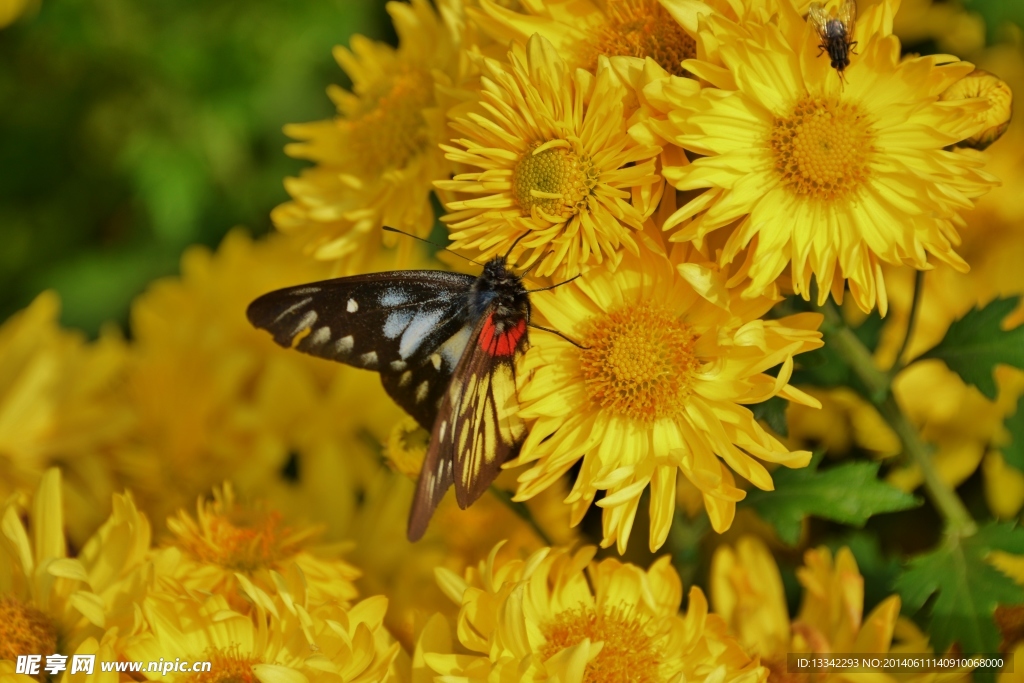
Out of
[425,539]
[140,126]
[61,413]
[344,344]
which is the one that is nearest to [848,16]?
[344,344]

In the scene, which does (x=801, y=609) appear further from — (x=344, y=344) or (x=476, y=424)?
(x=344, y=344)

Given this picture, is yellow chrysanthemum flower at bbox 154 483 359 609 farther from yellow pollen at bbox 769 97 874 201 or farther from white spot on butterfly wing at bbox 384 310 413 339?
yellow pollen at bbox 769 97 874 201

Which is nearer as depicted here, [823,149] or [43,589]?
[823,149]

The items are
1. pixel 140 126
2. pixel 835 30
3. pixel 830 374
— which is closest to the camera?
pixel 835 30

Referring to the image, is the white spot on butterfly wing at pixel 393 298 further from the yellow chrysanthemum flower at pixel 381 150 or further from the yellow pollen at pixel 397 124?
the yellow pollen at pixel 397 124

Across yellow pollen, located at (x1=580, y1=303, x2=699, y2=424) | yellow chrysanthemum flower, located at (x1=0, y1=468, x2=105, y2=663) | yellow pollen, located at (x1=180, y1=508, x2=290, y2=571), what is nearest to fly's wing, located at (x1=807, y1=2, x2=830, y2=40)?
yellow pollen, located at (x1=580, y1=303, x2=699, y2=424)

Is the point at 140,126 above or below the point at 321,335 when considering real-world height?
above
